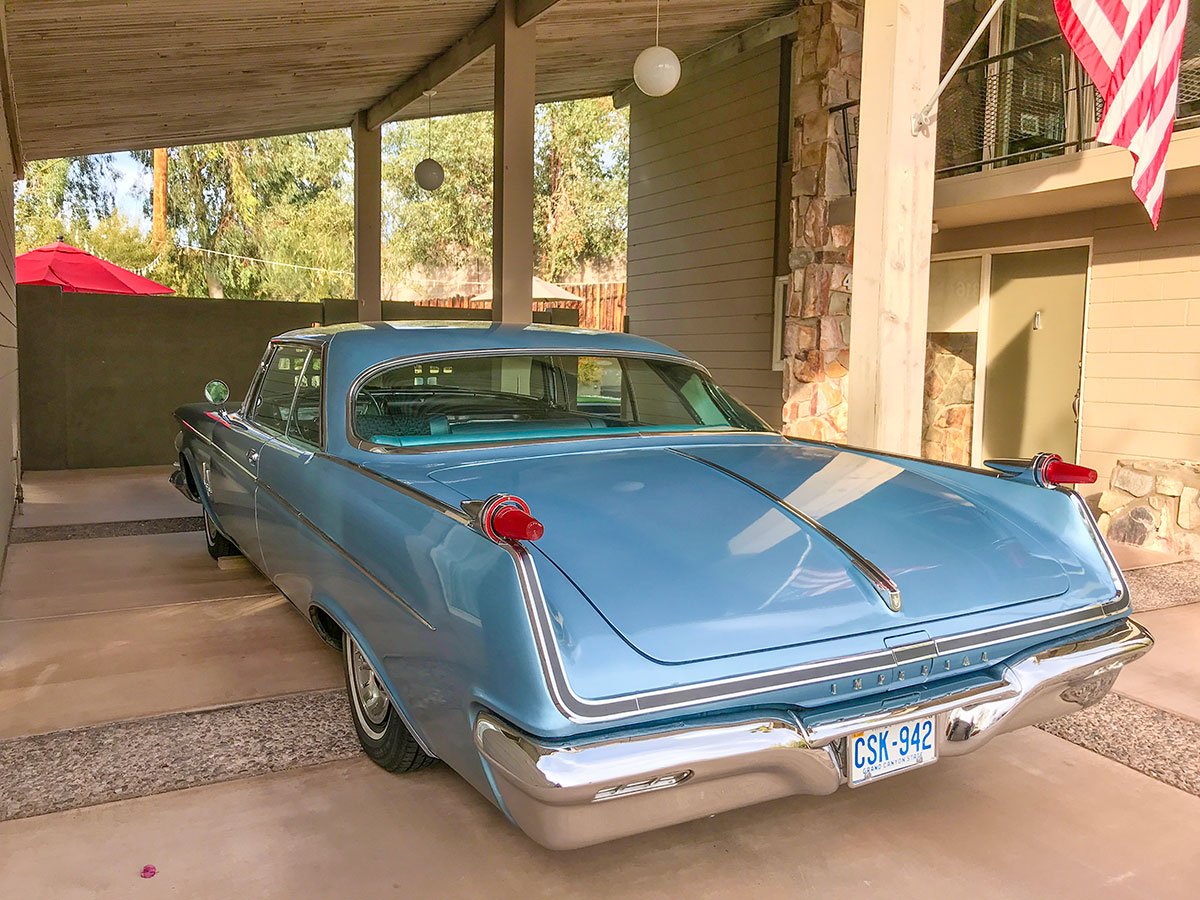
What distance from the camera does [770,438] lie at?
12.4 feet

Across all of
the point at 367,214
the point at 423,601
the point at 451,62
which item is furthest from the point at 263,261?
the point at 423,601

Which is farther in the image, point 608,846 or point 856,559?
point 608,846

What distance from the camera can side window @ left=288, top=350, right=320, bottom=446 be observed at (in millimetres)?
3541

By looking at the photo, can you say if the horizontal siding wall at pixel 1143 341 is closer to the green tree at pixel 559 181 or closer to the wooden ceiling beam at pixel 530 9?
the wooden ceiling beam at pixel 530 9

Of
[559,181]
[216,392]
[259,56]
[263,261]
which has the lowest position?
[216,392]

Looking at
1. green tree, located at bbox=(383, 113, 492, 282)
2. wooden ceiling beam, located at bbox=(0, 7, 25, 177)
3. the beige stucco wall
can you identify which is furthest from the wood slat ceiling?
green tree, located at bbox=(383, 113, 492, 282)

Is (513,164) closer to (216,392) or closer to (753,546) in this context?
(216,392)

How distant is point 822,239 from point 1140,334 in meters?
2.68

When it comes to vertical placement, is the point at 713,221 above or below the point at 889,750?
above

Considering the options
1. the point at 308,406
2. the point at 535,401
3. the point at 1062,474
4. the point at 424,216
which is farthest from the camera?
the point at 424,216

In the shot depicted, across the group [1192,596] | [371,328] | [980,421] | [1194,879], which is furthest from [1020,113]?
[1194,879]

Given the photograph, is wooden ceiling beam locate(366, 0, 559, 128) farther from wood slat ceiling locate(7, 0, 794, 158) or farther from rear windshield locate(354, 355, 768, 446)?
rear windshield locate(354, 355, 768, 446)

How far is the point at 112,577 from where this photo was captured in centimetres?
555

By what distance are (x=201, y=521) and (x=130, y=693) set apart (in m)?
3.83
